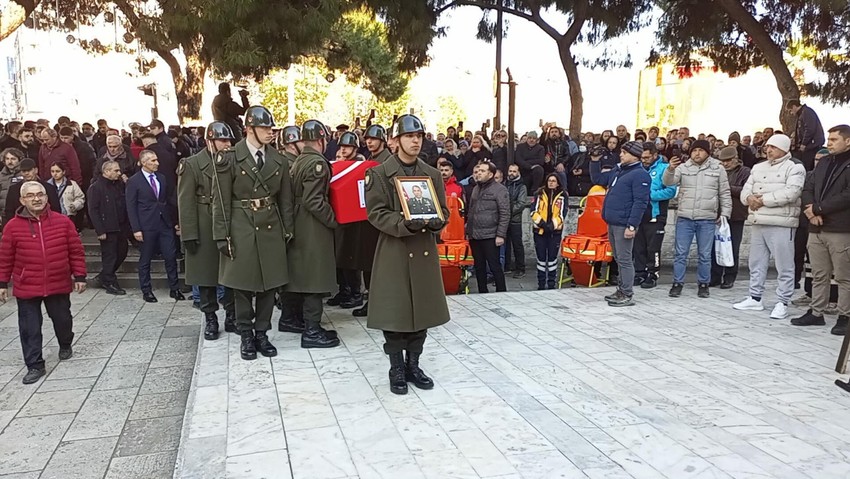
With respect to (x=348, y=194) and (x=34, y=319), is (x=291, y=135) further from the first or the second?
(x=34, y=319)

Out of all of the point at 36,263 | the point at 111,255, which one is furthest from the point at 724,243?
the point at 111,255

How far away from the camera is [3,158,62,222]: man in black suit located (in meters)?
7.78

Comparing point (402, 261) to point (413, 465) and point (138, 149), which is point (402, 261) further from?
point (138, 149)

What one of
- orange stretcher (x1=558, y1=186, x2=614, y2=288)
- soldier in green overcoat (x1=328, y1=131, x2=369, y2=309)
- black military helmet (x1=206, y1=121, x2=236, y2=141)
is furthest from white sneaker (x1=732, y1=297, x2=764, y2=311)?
black military helmet (x1=206, y1=121, x2=236, y2=141)

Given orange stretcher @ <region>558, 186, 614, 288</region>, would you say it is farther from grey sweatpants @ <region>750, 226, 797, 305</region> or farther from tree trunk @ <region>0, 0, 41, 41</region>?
tree trunk @ <region>0, 0, 41, 41</region>

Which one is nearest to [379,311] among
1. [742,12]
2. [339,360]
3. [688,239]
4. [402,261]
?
[402,261]

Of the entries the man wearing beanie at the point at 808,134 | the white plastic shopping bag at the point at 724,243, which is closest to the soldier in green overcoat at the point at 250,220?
the white plastic shopping bag at the point at 724,243

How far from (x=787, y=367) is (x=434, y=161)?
20.2 ft

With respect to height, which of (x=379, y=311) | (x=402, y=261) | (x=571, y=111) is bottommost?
(x=379, y=311)

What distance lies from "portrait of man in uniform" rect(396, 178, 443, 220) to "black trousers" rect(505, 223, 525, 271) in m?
5.17

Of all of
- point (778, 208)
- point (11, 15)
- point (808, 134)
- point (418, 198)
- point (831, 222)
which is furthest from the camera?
point (11, 15)

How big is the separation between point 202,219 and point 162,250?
2.88 meters

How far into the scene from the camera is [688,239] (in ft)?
25.9

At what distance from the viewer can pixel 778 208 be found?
A: 6801 millimetres
